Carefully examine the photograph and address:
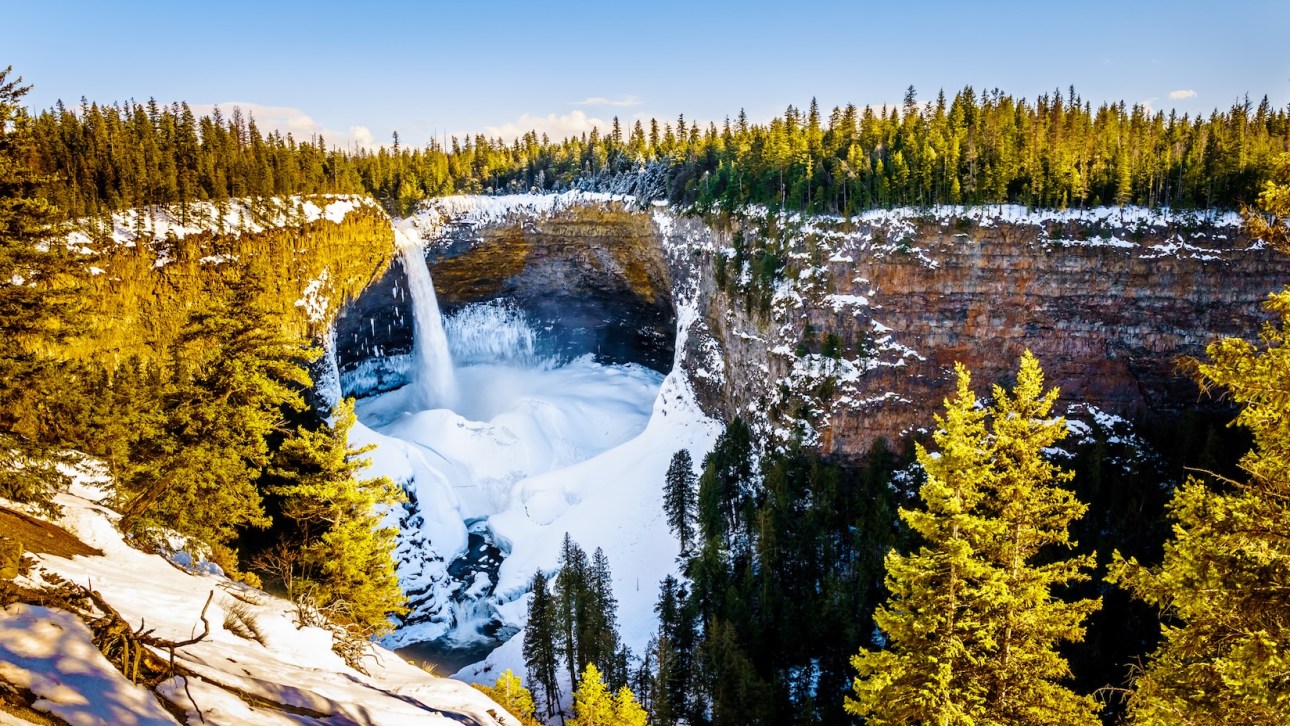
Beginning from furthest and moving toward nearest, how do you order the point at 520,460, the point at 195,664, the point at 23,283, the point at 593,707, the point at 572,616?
the point at 520,460
the point at 572,616
the point at 593,707
the point at 23,283
the point at 195,664

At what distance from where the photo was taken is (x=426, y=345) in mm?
80188

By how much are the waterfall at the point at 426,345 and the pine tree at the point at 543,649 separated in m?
43.3

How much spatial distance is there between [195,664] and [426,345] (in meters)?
75.9

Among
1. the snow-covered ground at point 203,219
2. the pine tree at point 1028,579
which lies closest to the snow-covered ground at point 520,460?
the snow-covered ground at point 203,219

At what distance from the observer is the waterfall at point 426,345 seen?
7819cm

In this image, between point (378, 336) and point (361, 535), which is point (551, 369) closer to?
point (378, 336)

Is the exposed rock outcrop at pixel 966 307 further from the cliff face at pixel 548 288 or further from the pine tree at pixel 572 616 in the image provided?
the cliff face at pixel 548 288

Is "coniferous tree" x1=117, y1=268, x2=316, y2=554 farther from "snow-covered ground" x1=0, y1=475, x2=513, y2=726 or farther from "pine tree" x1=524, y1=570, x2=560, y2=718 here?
"pine tree" x1=524, y1=570, x2=560, y2=718

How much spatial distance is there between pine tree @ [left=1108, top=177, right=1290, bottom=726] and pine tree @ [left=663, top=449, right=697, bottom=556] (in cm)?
4401

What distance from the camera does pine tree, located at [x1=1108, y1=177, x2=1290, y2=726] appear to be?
8.45 m

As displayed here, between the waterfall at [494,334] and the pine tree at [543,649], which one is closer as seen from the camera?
the pine tree at [543,649]

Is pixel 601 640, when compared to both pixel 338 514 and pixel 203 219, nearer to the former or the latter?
pixel 338 514

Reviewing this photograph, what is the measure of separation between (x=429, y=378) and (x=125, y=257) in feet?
122

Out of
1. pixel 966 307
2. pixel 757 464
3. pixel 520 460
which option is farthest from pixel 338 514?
pixel 520 460
